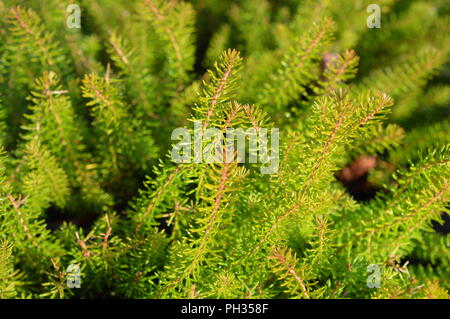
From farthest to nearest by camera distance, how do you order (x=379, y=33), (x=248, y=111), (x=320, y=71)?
(x=379, y=33)
(x=320, y=71)
(x=248, y=111)

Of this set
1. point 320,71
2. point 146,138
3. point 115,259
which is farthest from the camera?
point 320,71

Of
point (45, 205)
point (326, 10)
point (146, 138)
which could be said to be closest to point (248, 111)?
point (146, 138)

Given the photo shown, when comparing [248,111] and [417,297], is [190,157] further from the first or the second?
[417,297]

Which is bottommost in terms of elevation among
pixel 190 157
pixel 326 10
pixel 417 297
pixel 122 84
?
pixel 417 297

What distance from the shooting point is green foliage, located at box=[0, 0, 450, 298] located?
1.87 ft

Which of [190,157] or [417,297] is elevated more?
[190,157]

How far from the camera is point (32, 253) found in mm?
667

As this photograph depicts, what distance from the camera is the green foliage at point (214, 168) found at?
57cm

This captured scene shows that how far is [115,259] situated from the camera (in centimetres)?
66

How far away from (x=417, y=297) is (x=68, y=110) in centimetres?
62

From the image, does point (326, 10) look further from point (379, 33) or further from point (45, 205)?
point (45, 205)

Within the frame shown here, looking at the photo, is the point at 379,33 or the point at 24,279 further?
the point at 379,33

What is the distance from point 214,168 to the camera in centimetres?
49

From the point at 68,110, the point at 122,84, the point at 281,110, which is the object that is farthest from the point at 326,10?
the point at 68,110
